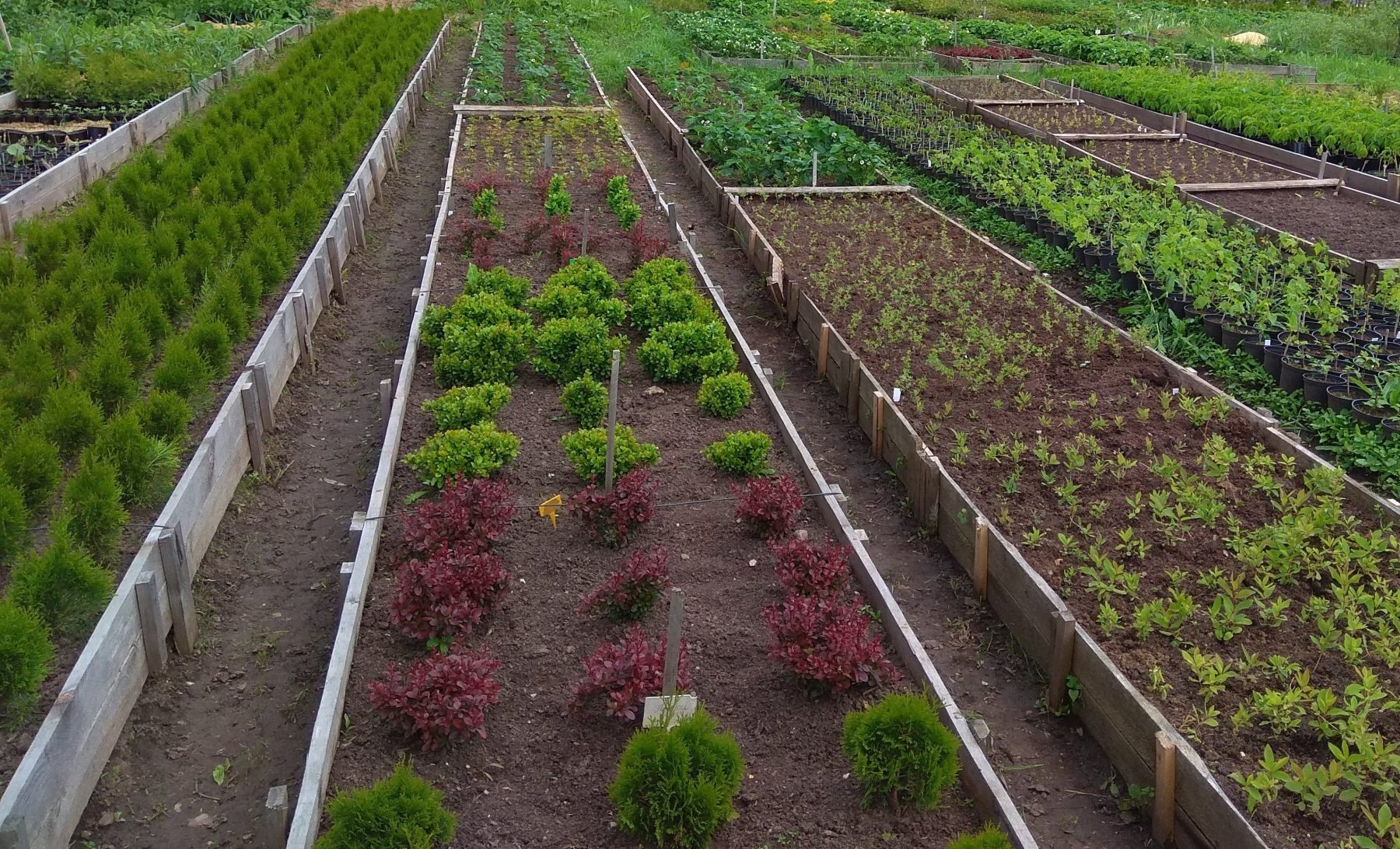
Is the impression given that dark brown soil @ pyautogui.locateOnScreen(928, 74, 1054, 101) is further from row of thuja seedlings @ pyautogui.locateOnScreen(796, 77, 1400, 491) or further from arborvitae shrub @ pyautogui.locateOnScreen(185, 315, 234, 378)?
arborvitae shrub @ pyautogui.locateOnScreen(185, 315, 234, 378)

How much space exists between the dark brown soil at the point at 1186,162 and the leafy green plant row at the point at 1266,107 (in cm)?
114

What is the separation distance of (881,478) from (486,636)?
2.96 m

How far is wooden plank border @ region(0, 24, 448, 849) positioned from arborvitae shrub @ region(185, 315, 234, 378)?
1.23 ft

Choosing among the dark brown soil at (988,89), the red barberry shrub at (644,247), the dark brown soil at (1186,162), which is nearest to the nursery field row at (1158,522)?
the red barberry shrub at (644,247)

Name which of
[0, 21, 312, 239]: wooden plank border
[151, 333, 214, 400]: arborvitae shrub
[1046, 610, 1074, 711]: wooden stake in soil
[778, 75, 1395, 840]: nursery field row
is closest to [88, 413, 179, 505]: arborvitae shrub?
[151, 333, 214, 400]: arborvitae shrub

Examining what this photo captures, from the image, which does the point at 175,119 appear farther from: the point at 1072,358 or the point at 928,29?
the point at 928,29

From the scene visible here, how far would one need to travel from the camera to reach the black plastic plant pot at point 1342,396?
7.10 meters

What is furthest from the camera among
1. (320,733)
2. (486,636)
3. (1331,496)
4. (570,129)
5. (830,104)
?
(830,104)

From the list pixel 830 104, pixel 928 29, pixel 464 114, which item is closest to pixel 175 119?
pixel 464 114

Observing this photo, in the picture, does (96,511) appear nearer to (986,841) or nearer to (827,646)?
(827,646)

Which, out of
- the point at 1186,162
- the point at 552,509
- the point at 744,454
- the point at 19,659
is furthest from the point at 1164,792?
the point at 1186,162

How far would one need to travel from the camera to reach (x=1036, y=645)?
4.97 meters

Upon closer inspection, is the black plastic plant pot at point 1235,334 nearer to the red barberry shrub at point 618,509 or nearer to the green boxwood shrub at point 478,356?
the red barberry shrub at point 618,509

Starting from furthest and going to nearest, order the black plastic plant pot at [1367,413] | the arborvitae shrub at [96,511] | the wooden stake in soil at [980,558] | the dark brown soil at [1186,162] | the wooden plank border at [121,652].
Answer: the dark brown soil at [1186,162]
the black plastic plant pot at [1367,413]
the wooden stake in soil at [980,558]
the arborvitae shrub at [96,511]
the wooden plank border at [121,652]
